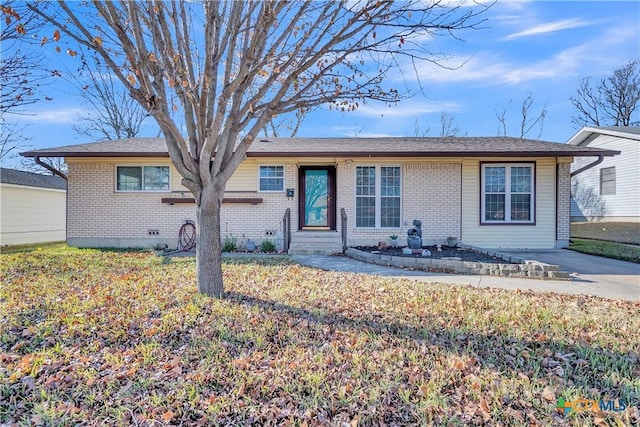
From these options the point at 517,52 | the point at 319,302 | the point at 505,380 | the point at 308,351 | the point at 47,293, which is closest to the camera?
the point at 505,380

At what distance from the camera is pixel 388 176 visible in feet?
35.2

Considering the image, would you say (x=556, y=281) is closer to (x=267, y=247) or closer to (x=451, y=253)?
(x=451, y=253)

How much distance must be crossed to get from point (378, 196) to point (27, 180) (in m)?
17.0

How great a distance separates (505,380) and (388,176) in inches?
337

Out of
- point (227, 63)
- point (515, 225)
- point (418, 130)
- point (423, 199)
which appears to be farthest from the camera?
point (418, 130)

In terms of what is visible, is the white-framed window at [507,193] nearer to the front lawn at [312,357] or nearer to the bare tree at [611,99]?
the front lawn at [312,357]

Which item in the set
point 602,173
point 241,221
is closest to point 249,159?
point 241,221

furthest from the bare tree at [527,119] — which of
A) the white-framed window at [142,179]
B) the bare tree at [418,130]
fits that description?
the white-framed window at [142,179]

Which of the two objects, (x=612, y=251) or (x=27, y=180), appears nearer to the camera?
(x=612, y=251)

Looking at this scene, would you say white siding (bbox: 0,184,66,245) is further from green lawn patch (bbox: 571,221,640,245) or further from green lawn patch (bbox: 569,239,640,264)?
green lawn patch (bbox: 571,221,640,245)

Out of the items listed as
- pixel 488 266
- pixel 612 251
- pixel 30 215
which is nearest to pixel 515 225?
pixel 612 251

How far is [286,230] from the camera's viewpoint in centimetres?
1045

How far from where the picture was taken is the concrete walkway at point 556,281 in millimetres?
5516

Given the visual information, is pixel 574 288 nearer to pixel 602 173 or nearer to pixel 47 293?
pixel 47 293
